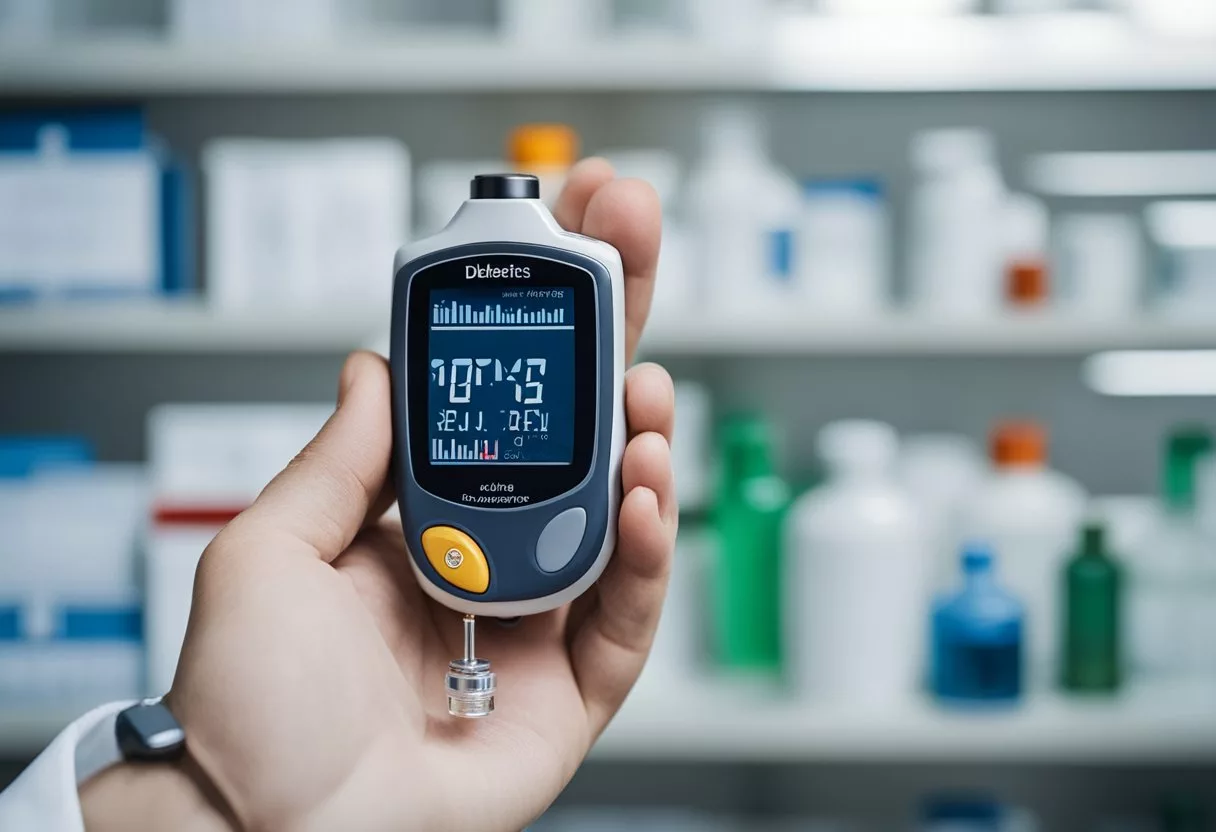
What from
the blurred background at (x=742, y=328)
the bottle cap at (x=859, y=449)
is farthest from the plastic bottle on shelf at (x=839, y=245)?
the bottle cap at (x=859, y=449)

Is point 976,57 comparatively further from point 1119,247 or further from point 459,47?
point 459,47

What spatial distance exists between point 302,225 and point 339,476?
724mm

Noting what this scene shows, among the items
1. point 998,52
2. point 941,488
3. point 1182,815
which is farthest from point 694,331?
point 1182,815

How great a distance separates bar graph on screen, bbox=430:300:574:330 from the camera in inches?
29.1

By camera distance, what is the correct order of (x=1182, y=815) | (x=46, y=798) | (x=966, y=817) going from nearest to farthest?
(x=46, y=798)
(x=966, y=817)
(x=1182, y=815)

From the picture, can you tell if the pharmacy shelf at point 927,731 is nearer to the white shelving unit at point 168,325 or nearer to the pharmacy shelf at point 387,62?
the white shelving unit at point 168,325

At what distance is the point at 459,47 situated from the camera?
53.7 inches

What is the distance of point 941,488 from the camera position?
1484 mm

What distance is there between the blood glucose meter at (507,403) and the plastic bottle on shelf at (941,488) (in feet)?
2.75

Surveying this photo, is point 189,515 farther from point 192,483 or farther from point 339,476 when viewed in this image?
point 339,476

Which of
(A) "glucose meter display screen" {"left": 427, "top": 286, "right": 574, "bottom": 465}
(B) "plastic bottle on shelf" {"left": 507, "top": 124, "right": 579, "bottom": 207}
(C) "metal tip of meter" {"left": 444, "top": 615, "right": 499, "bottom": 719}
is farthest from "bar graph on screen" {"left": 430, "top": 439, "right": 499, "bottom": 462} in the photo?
(B) "plastic bottle on shelf" {"left": 507, "top": 124, "right": 579, "bottom": 207}

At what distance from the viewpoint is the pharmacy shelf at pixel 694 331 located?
1.38m

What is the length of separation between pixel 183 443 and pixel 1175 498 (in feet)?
3.93

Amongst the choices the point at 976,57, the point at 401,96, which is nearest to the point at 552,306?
the point at 976,57
